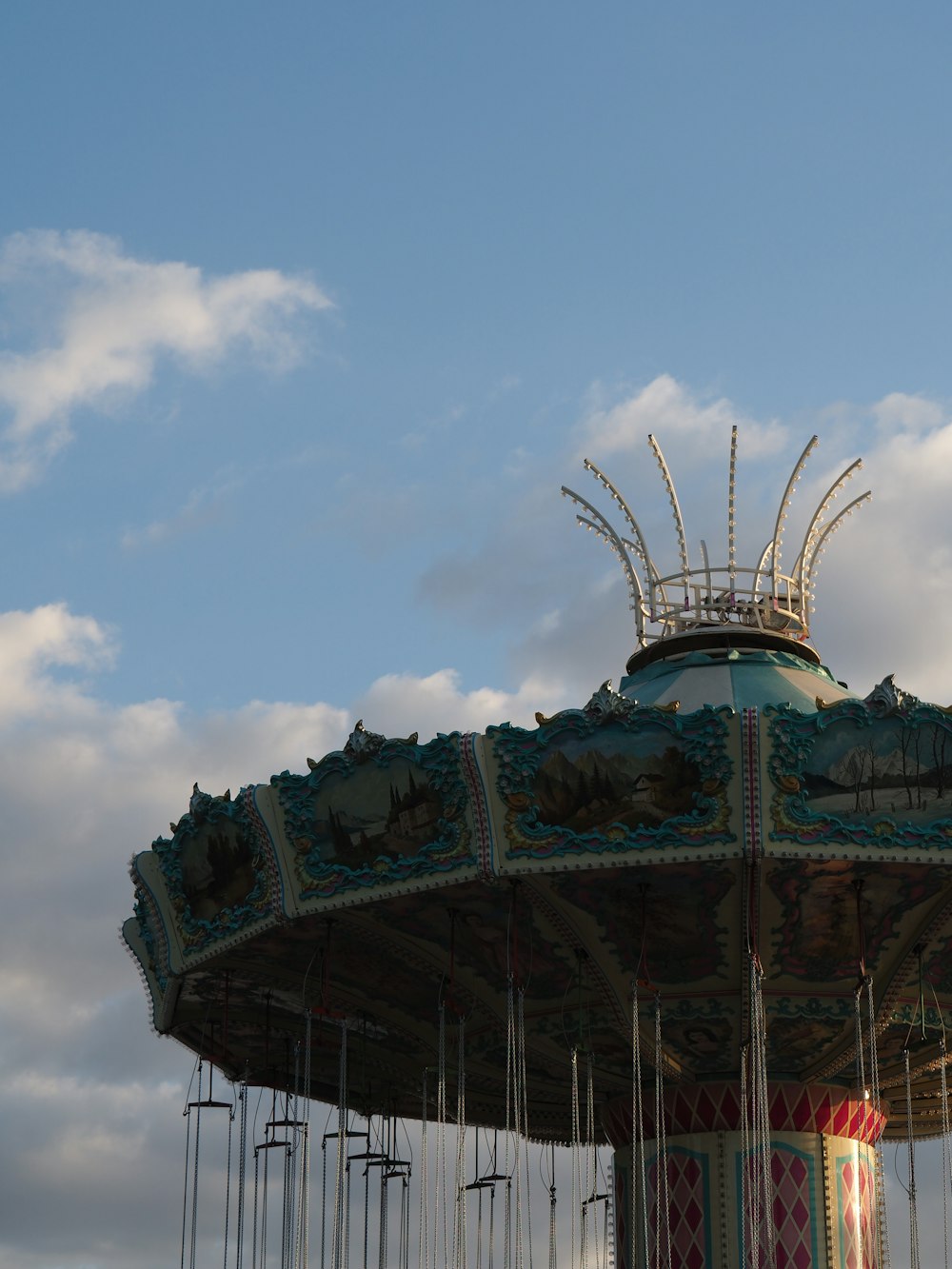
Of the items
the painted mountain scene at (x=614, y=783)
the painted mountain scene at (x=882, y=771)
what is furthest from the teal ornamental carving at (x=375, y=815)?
the painted mountain scene at (x=882, y=771)

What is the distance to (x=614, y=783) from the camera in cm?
1823

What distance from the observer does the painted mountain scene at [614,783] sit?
1817 cm

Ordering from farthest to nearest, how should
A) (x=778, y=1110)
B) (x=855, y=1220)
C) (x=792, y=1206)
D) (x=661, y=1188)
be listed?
1. (x=778, y=1110)
2. (x=855, y=1220)
3. (x=661, y=1188)
4. (x=792, y=1206)

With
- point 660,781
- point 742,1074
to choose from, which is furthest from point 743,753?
point 742,1074

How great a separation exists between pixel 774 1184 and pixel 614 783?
6316mm

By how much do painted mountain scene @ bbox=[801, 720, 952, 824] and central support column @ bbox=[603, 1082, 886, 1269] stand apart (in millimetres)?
5547

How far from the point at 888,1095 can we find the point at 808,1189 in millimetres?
2754

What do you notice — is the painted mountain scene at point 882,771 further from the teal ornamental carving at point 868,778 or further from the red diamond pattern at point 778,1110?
the red diamond pattern at point 778,1110

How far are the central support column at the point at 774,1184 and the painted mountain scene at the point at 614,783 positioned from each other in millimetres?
5460

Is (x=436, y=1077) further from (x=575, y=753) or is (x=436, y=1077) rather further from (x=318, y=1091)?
(x=575, y=753)

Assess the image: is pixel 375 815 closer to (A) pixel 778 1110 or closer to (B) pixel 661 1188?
(B) pixel 661 1188

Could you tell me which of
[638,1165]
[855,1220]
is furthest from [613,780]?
[855,1220]

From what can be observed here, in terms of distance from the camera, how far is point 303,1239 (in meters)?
21.2

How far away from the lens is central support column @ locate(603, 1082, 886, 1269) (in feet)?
70.8
